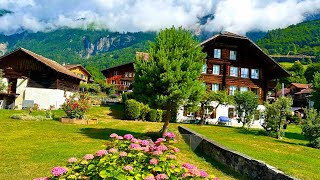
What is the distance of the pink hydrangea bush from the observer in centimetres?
454

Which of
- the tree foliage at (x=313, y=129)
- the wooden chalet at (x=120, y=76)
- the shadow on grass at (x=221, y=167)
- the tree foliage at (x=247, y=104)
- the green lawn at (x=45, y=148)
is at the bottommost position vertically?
the shadow on grass at (x=221, y=167)

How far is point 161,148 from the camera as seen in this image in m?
5.69

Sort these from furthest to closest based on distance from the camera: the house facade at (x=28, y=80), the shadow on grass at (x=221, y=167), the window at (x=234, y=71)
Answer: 1. the window at (x=234, y=71)
2. the house facade at (x=28, y=80)
3. the shadow on grass at (x=221, y=167)

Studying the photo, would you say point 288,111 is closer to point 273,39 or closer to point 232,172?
point 232,172

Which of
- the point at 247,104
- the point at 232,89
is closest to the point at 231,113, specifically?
the point at 232,89

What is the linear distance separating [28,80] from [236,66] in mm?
28464

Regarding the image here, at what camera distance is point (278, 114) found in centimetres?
2541

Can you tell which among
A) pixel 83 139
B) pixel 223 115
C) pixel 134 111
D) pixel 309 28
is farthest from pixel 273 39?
pixel 83 139

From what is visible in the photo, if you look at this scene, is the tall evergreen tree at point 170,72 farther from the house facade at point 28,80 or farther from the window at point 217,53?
the window at point 217,53

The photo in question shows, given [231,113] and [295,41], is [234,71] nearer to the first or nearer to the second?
[231,113]

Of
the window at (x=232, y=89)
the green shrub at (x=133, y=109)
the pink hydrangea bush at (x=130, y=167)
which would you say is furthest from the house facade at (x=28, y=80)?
the pink hydrangea bush at (x=130, y=167)

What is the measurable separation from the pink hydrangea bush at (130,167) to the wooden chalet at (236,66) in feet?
117

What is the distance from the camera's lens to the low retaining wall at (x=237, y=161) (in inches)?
385

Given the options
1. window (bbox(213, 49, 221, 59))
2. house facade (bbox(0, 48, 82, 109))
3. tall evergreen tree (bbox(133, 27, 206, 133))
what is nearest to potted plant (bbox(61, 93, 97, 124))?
tall evergreen tree (bbox(133, 27, 206, 133))
